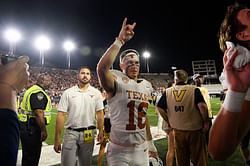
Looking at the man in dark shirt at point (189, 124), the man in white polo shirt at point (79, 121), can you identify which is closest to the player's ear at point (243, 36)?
the man in dark shirt at point (189, 124)

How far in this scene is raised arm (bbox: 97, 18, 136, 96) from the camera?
199cm

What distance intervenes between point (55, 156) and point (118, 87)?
385 cm

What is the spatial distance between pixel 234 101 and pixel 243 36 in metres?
0.42

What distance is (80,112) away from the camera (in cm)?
342

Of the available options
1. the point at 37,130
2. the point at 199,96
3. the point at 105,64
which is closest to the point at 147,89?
the point at 105,64

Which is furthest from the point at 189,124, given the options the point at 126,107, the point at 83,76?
the point at 83,76

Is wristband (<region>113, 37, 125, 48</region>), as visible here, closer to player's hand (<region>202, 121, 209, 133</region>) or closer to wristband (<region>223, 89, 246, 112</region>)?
wristband (<region>223, 89, 246, 112</region>)

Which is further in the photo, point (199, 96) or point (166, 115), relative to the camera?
point (166, 115)

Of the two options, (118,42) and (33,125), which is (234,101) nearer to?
(118,42)

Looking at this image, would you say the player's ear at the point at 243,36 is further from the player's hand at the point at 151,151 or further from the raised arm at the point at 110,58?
the player's hand at the point at 151,151

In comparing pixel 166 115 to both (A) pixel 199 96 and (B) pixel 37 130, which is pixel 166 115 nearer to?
(A) pixel 199 96

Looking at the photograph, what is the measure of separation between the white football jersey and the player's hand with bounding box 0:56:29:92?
143 centimetres

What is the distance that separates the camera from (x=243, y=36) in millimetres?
976

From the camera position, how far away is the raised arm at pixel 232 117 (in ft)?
2.75
